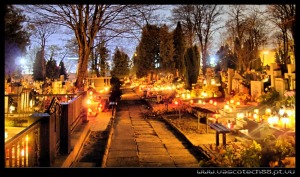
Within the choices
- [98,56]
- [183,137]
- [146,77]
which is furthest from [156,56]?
[183,137]

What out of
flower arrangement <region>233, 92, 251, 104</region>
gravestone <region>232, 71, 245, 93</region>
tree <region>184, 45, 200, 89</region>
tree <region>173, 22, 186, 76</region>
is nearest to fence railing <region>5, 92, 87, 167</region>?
flower arrangement <region>233, 92, 251, 104</region>

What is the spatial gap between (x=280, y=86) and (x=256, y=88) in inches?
110

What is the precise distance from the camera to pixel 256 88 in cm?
1501

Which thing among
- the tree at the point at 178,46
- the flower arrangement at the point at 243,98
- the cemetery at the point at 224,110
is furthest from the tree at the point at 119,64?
the flower arrangement at the point at 243,98

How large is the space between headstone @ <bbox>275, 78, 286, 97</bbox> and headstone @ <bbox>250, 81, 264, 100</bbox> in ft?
5.92

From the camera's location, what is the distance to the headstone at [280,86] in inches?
466

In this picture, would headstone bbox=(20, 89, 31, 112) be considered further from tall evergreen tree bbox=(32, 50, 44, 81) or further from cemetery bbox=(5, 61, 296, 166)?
tall evergreen tree bbox=(32, 50, 44, 81)

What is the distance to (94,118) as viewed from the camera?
47.8 feet

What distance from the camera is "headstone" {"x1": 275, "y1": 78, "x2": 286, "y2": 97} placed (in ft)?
38.8

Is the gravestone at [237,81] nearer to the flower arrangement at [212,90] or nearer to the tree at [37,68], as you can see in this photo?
the flower arrangement at [212,90]

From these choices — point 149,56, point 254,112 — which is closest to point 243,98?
point 254,112

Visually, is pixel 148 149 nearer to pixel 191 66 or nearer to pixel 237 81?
pixel 237 81

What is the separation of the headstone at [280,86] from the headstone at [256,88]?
1805 millimetres

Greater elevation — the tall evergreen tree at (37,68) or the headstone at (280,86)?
the tall evergreen tree at (37,68)
